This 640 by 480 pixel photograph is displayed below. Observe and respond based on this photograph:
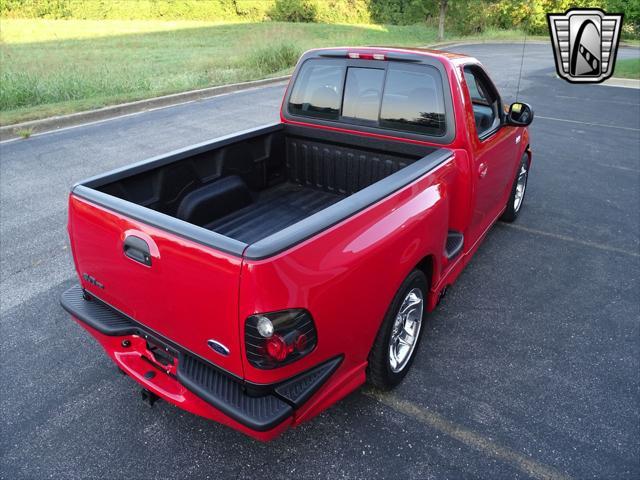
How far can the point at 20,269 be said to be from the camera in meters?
4.33

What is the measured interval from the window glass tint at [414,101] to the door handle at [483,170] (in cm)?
43

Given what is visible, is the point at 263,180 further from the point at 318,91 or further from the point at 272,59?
the point at 272,59

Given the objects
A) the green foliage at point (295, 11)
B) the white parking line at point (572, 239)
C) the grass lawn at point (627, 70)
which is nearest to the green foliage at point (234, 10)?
the green foliage at point (295, 11)

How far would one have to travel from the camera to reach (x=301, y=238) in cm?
192

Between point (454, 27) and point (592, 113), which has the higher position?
point (454, 27)

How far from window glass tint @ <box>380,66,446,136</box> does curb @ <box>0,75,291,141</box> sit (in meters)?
8.28

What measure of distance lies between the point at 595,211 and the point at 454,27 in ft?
123

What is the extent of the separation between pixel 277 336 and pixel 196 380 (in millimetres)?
508

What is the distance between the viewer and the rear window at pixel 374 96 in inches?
132

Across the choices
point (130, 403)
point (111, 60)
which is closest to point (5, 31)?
point (111, 60)

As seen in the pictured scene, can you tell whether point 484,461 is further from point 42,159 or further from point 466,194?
point 42,159

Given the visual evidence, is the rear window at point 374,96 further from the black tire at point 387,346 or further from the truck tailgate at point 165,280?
the truck tailgate at point 165,280

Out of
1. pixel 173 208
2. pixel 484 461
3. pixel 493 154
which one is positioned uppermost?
pixel 493 154

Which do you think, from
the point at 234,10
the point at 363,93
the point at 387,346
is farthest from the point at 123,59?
the point at 234,10
